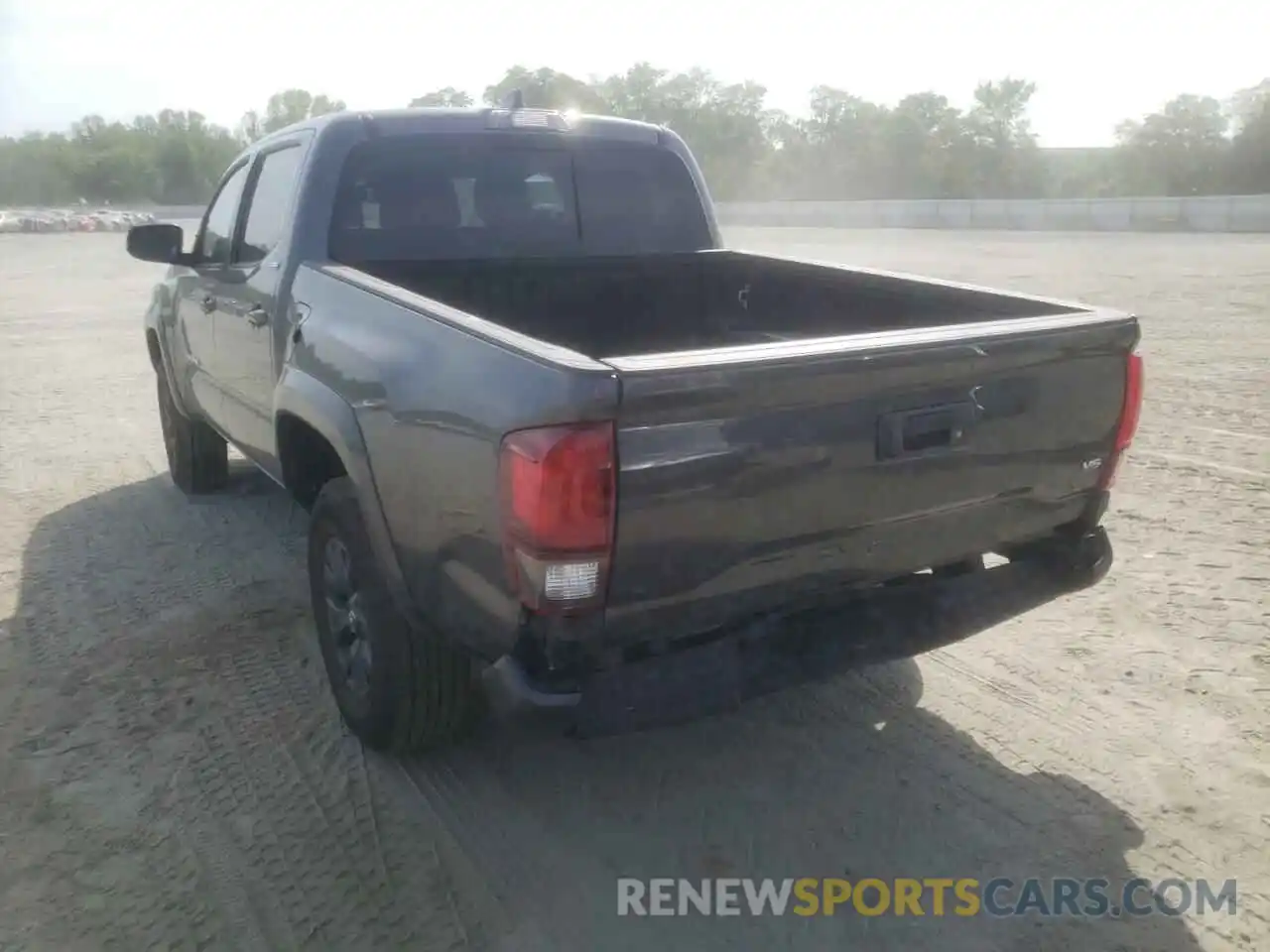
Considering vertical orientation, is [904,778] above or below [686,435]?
below

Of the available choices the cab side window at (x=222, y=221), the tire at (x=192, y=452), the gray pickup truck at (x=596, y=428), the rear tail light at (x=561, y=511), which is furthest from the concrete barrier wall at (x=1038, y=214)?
the rear tail light at (x=561, y=511)

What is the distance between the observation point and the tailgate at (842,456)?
Result: 8.37 feet

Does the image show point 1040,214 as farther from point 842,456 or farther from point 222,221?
point 842,456

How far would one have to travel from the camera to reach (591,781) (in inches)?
137

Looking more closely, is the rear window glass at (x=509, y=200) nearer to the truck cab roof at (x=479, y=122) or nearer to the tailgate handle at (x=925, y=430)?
the truck cab roof at (x=479, y=122)

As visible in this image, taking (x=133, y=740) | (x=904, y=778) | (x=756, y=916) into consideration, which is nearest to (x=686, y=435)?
(x=756, y=916)

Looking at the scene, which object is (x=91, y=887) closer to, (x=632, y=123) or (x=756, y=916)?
(x=756, y=916)

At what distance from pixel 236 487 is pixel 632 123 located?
3327mm

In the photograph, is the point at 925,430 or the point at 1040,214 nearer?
the point at 925,430

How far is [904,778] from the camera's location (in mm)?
3414

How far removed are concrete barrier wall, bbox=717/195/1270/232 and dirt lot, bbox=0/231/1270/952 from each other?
98.5ft

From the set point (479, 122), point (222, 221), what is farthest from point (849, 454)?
point (222, 221)

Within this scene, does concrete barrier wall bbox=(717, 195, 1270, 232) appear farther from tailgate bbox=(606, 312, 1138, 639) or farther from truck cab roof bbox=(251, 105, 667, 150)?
tailgate bbox=(606, 312, 1138, 639)

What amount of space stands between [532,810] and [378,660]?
2.10ft
